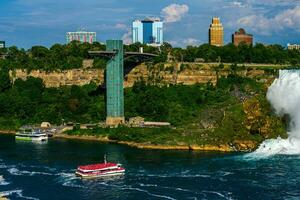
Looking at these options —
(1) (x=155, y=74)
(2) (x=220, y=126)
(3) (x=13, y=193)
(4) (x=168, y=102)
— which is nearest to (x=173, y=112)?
(4) (x=168, y=102)

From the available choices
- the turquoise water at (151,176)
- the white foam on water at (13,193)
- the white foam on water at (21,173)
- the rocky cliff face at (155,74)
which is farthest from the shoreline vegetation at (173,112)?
the white foam on water at (13,193)

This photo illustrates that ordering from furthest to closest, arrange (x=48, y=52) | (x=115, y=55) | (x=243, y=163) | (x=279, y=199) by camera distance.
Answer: (x=48, y=52) → (x=115, y=55) → (x=243, y=163) → (x=279, y=199)

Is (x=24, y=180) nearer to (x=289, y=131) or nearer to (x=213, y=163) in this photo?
(x=213, y=163)

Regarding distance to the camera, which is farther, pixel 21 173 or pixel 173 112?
pixel 173 112

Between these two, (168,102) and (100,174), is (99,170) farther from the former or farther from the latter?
(168,102)

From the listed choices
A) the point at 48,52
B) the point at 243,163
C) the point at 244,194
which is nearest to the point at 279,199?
the point at 244,194

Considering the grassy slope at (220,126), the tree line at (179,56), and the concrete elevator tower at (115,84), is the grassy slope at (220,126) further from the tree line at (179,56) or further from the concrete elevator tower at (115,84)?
the tree line at (179,56)
